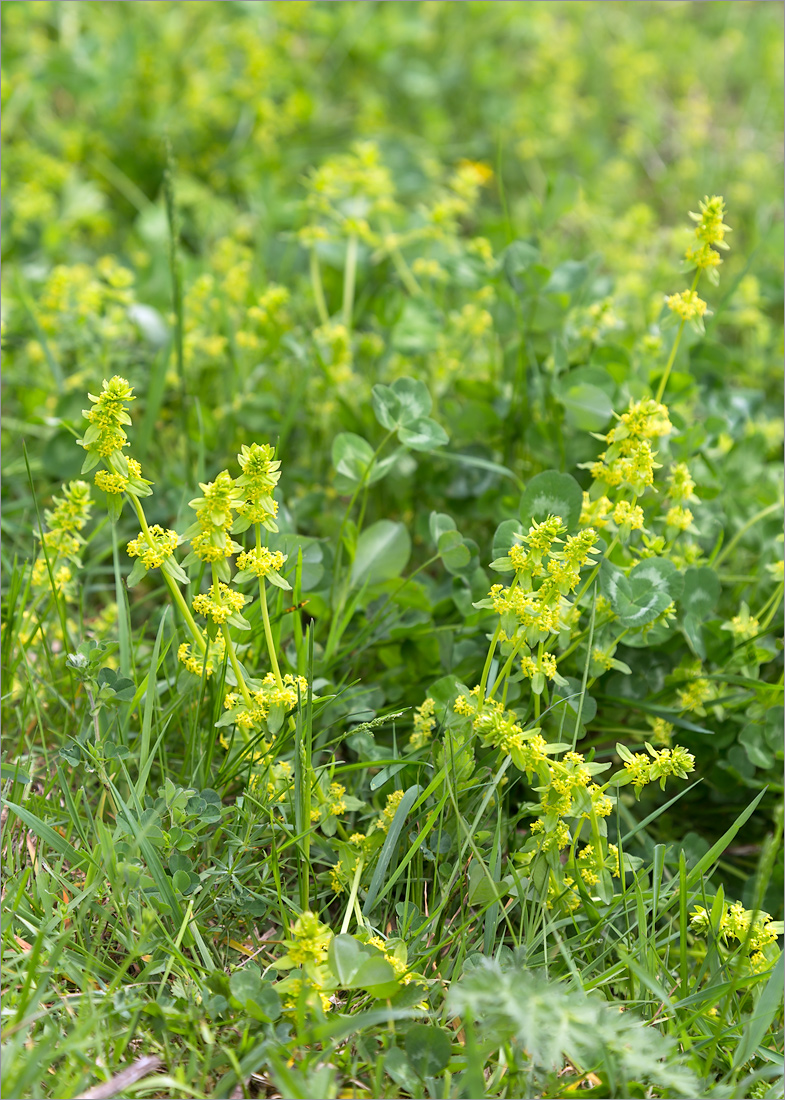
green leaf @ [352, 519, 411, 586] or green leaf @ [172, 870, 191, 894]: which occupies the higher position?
green leaf @ [352, 519, 411, 586]

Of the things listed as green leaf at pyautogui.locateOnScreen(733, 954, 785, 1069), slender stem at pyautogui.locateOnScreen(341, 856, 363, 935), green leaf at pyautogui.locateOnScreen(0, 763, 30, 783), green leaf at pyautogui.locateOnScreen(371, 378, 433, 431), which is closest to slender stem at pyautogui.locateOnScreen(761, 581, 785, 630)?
green leaf at pyautogui.locateOnScreen(733, 954, 785, 1069)

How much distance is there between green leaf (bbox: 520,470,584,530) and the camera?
5.98ft

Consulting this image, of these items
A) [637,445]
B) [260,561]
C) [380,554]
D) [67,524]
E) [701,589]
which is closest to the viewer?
[260,561]

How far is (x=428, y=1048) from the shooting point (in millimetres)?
1428

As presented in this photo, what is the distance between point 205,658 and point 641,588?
79 centimetres

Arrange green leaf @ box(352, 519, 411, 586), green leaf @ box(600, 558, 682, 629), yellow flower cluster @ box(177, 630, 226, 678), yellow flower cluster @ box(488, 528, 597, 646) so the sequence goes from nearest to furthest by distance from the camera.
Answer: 1. yellow flower cluster @ box(488, 528, 597, 646)
2. yellow flower cluster @ box(177, 630, 226, 678)
3. green leaf @ box(600, 558, 682, 629)
4. green leaf @ box(352, 519, 411, 586)

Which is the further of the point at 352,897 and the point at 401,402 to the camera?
the point at 401,402

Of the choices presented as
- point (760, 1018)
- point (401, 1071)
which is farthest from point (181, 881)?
point (760, 1018)

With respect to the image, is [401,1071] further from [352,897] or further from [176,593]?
[176,593]

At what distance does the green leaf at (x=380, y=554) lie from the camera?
6.81 feet

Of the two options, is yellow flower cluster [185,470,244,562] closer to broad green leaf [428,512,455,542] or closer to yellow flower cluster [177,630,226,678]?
yellow flower cluster [177,630,226,678]


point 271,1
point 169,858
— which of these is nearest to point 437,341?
point 169,858

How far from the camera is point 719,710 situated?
1.94m

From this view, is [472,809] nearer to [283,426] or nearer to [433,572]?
[433,572]
